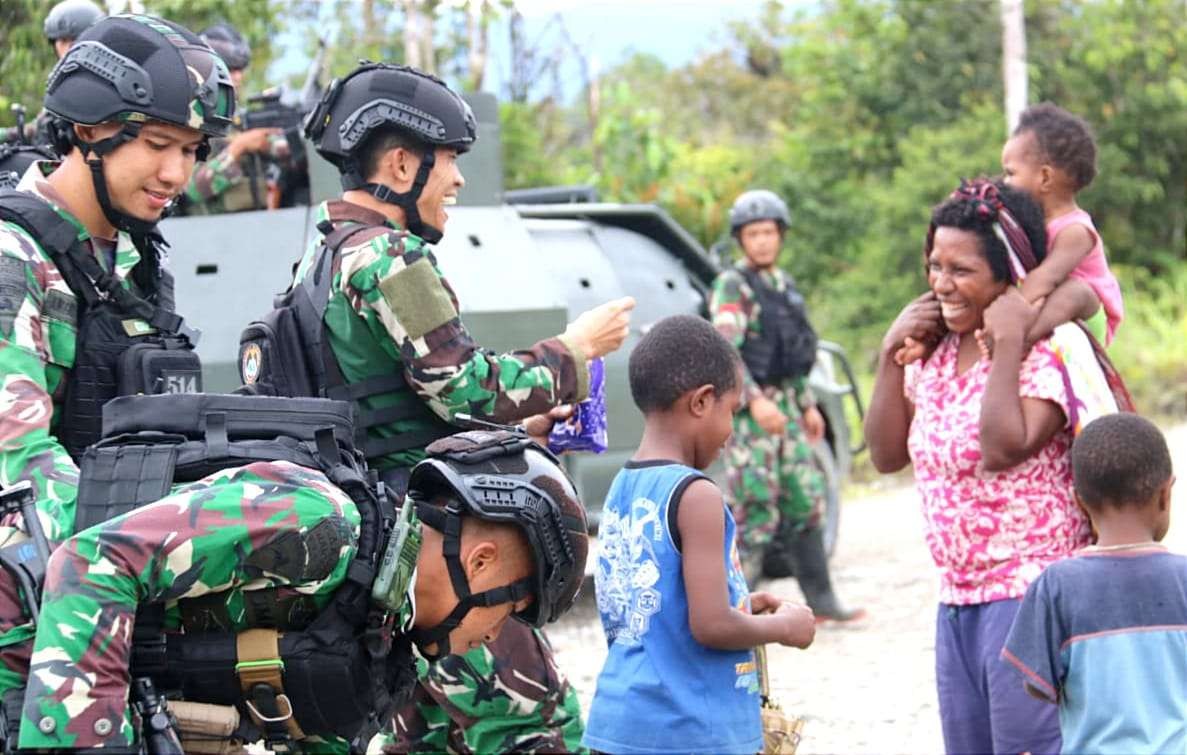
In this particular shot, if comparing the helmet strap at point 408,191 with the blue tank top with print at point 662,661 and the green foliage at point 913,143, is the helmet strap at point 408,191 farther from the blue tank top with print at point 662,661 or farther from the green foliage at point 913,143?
the green foliage at point 913,143

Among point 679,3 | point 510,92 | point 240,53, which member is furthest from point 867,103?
point 679,3

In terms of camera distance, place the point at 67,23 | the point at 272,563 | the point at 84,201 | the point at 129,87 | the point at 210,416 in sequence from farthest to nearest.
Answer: the point at 67,23 < the point at 84,201 < the point at 129,87 < the point at 210,416 < the point at 272,563

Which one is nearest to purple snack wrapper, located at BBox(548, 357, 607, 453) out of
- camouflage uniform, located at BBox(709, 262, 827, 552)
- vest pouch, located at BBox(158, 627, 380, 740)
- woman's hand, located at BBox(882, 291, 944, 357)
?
woman's hand, located at BBox(882, 291, 944, 357)

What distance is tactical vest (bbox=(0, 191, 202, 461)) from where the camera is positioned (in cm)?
310

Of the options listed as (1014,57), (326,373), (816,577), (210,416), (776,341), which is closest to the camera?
(210,416)

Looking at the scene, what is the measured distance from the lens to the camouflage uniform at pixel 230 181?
269 inches

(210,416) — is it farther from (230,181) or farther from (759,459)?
(759,459)

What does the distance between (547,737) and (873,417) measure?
1182 millimetres

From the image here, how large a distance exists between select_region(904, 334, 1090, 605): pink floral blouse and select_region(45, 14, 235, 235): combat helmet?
1.90m

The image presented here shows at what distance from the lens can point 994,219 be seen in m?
4.20

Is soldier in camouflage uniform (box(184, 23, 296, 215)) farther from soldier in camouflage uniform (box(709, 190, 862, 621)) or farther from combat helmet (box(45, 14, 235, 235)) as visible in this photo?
combat helmet (box(45, 14, 235, 235))

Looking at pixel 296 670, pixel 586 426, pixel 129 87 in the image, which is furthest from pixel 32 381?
pixel 586 426

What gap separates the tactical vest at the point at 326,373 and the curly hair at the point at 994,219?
1.33 meters

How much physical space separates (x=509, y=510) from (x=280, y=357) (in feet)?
4.04
